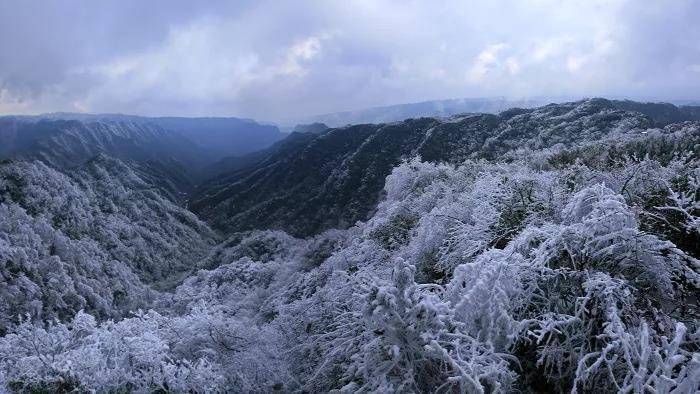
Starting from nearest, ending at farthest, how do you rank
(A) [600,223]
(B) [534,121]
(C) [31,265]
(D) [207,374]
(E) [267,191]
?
(A) [600,223] < (D) [207,374] < (C) [31,265] < (B) [534,121] < (E) [267,191]

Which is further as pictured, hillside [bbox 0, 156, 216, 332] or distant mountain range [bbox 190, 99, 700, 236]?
distant mountain range [bbox 190, 99, 700, 236]

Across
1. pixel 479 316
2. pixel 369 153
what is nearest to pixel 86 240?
pixel 369 153

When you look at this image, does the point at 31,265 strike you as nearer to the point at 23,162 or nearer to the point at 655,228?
the point at 23,162

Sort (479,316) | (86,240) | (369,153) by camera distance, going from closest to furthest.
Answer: (479,316)
(86,240)
(369,153)

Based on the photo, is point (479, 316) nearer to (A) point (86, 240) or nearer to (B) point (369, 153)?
(A) point (86, 240)

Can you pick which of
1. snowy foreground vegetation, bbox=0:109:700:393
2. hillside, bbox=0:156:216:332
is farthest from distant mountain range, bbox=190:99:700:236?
snowy foreground vegetation, bbox=0:109:700:393

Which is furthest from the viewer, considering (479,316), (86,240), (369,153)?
(369,153)

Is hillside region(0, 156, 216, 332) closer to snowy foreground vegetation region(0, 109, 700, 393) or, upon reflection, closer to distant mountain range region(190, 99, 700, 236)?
distant mountain range region(190, 99, 700, 236)

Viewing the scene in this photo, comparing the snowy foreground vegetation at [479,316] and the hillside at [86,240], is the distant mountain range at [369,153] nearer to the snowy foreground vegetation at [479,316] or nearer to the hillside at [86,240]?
the hillside at [86,240]

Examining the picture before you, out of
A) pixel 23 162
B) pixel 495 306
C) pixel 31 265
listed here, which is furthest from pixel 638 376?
pixel 23 162

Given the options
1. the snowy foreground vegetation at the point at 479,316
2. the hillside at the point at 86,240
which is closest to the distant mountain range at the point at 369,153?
the hillside at the point at 86,240

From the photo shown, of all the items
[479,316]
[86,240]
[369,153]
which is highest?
[479,316]
